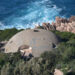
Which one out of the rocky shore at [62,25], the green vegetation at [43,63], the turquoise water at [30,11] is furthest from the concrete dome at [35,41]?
the turquoise water at [30,11]

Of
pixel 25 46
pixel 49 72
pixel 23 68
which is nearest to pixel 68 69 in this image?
pixel 49 72

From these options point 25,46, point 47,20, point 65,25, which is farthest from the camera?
point 47,20

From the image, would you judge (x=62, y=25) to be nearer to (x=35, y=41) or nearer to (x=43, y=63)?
(x=35, y=41)

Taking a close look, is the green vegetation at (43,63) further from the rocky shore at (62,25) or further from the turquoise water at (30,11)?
the turquoise water at (30,11)

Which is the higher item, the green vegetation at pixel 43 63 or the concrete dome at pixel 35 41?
the concrete dome at pixel 35 41

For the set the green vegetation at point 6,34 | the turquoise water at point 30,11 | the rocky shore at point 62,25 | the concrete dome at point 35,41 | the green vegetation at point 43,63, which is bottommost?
the green vegetation at point 43,63

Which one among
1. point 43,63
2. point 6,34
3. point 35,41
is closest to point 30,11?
point 6,34

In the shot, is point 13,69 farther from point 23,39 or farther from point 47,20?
point 47,20

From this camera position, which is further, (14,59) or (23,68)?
(14,59)
